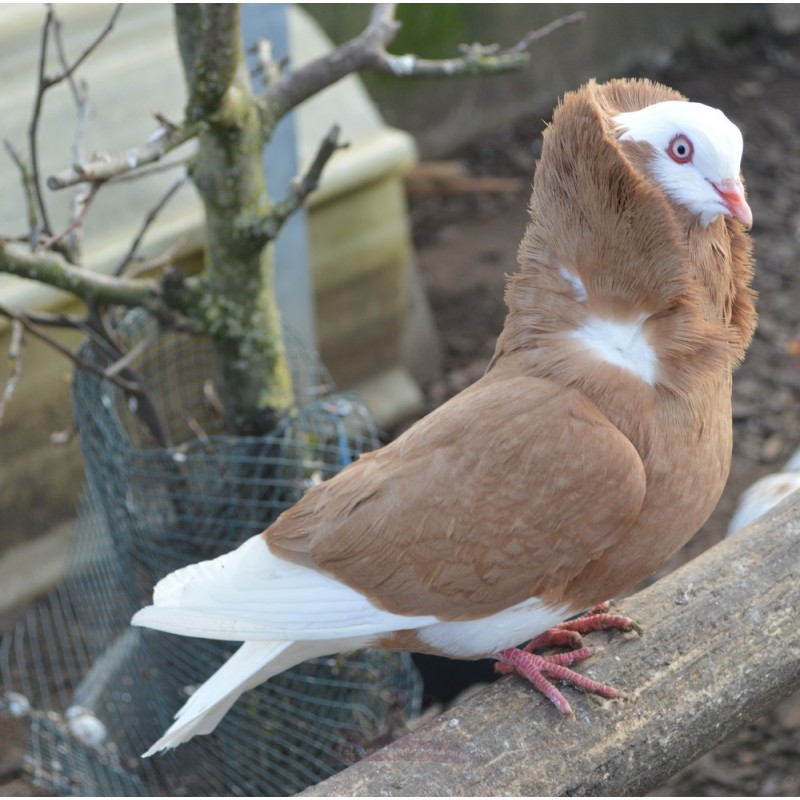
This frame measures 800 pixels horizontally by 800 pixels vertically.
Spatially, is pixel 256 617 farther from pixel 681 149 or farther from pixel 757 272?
pixel 757 272

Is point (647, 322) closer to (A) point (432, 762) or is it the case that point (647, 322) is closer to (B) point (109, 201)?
(A) point (432, 762)

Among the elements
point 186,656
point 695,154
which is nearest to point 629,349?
point 695,154

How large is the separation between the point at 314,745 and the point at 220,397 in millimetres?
998

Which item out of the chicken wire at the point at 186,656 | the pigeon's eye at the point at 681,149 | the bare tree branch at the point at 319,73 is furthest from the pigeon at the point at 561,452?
the bare tree branch at the point at 319,73

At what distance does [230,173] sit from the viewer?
2.87m

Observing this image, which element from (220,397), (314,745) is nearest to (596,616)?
(314,745)

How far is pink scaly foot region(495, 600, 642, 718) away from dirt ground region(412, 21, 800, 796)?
1576mm

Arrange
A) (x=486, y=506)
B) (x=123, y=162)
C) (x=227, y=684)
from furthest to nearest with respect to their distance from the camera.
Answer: (x=123, y=162), (x=227, y=684), (x=486, y=506)

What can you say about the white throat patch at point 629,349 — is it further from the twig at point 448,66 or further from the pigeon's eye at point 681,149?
the twig at point 448,66

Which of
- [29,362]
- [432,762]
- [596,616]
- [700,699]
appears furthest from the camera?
[29,362]

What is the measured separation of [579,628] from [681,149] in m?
0.98

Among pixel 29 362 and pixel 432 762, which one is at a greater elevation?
pixel 29 362

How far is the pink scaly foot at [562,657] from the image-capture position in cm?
215

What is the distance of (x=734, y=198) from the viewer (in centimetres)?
189
